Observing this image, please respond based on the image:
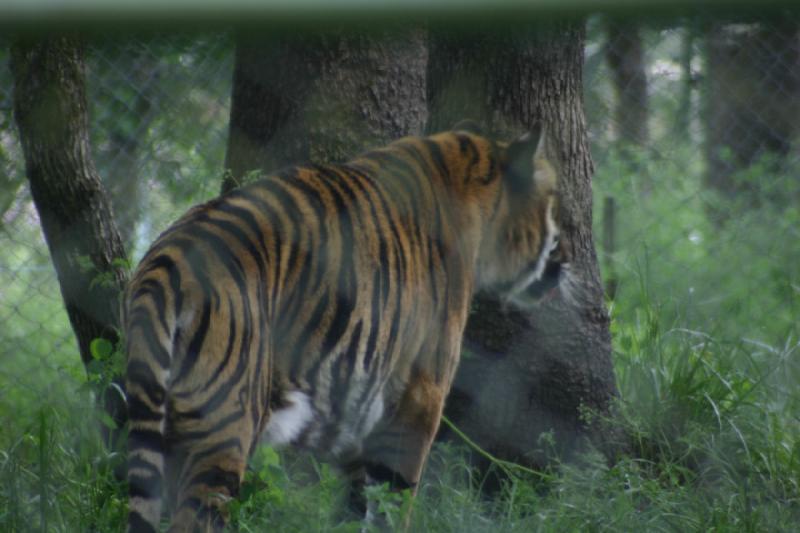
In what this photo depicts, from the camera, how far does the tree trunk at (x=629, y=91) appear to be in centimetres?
691

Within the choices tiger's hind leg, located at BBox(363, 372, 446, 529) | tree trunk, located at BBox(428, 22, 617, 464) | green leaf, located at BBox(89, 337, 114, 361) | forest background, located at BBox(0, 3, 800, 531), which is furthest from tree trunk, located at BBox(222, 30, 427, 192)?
tiger's hind leg, located at BBox(363, 372, 446, 529)

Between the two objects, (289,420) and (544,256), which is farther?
(544,256)

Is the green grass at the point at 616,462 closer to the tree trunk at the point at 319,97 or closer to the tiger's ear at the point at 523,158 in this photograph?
the tiger's ear at the point at 523,158

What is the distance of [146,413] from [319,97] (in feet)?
5.27

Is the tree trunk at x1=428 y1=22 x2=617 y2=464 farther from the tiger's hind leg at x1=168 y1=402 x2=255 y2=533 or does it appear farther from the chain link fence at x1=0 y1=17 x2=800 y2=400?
the tiger's hind leg at x1=168 y1=402 x2=255 y2=533

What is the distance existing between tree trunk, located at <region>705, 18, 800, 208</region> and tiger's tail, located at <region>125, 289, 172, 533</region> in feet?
17.4

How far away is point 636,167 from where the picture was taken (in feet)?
23.1

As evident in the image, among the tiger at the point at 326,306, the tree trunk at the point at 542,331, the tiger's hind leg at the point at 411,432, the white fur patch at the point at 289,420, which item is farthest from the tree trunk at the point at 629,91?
the white fur patch at the point at 289,420

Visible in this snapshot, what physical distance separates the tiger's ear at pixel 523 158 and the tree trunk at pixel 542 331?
247 millimetres

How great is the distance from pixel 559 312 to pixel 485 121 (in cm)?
71

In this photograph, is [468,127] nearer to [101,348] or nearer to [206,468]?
[101,348]

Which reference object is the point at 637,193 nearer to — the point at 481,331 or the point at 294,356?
the point at 481,331

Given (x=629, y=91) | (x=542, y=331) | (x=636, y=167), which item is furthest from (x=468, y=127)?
(x=629, y=91)

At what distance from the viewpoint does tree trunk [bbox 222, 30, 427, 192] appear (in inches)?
139
